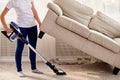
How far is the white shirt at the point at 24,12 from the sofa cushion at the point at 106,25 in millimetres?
1074

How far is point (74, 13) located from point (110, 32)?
599mm

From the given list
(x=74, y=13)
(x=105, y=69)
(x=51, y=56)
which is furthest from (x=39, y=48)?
(x=105, y=69)

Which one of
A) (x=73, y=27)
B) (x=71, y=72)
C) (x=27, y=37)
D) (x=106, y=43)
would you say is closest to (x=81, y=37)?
(x=73, y=27)

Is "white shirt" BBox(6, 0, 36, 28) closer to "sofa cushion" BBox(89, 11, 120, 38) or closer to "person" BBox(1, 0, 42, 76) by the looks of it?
"person" BBox(1, 0, 42, 76)

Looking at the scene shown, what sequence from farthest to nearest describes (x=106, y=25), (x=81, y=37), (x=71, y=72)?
(x=106, y=25)
(x=71, y=72)
(x=81, y=37)

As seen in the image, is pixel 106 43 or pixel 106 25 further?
pixel 106 25

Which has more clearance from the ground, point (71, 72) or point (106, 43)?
point (106, 43)

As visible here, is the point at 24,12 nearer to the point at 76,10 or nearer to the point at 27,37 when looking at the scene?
the point at 27,37

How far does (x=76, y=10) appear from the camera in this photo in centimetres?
416

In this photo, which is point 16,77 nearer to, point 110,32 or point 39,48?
point 39,48

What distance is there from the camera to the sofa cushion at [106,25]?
13.5 feet

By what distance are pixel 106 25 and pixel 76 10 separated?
0.49 metres

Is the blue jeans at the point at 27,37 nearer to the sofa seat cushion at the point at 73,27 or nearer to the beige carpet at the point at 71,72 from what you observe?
the beige carpet at the point at 71,72

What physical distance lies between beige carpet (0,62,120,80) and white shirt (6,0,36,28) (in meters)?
0.66
